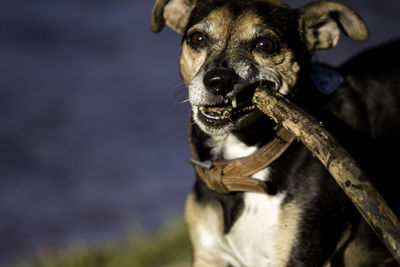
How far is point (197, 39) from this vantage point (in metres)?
3.41

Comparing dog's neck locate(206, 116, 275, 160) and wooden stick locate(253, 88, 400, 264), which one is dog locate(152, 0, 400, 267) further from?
wooden stick locate(253, 88, 400, 264)

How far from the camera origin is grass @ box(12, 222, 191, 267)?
231 inches

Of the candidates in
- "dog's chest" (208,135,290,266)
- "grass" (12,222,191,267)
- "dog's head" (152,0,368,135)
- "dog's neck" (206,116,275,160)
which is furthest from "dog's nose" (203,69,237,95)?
"grass" (12,222,191,267)

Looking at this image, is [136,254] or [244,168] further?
[136,254]

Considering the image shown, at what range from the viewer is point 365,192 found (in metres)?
1.69

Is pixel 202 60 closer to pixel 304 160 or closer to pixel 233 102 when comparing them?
pixel 233 102

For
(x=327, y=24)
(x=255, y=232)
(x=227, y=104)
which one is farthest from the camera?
(x=327, y=24)

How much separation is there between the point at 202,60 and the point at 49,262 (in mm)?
3806

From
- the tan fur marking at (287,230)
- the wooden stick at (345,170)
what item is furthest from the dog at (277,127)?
the wooden stick at (345,170)

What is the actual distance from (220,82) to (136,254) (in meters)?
4.03

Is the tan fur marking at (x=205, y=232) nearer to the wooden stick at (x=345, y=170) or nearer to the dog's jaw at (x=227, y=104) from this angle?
the dog's jaw at (x=227, y=104)

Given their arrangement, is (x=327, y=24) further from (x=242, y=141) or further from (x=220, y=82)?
(x=220, y=82)

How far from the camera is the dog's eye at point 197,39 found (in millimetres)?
3379

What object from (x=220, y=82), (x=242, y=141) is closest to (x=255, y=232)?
(x=242, y=141)
